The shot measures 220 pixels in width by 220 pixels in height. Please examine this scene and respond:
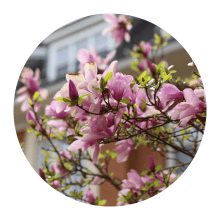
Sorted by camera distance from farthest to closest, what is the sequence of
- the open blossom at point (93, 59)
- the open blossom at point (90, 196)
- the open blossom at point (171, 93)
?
the open blossom at point (90, 196) → the open blossom at point (93, 59) → the open blossom at point (171, 93)

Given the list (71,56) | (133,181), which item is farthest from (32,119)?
(133,181)

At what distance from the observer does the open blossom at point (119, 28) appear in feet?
3.44

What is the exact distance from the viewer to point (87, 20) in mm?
1037

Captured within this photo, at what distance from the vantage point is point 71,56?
1.06m

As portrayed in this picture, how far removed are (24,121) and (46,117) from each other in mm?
130

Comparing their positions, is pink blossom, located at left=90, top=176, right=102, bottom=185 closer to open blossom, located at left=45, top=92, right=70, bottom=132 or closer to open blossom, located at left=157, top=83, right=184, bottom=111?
open blossom, located at left=45, top=92, right=70, bottom=132

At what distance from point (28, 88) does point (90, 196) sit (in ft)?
1.84

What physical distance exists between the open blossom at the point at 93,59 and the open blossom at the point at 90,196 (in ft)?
1.77

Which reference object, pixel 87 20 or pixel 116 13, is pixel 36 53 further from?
pixel 116 13

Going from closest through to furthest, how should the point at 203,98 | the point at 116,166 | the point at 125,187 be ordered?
Answer: 1. the point at 203,98
2. the point at 125,187
3. the point at 116,166

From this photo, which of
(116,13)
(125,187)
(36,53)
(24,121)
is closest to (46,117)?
(24,121)

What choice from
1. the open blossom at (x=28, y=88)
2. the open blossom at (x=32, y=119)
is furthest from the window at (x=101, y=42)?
the open blossom at (x=32, y=119)

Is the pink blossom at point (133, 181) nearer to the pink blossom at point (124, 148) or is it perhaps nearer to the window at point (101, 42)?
the pink blossom at point (124, 148)

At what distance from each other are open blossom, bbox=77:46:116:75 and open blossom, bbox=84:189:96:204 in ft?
1.77
